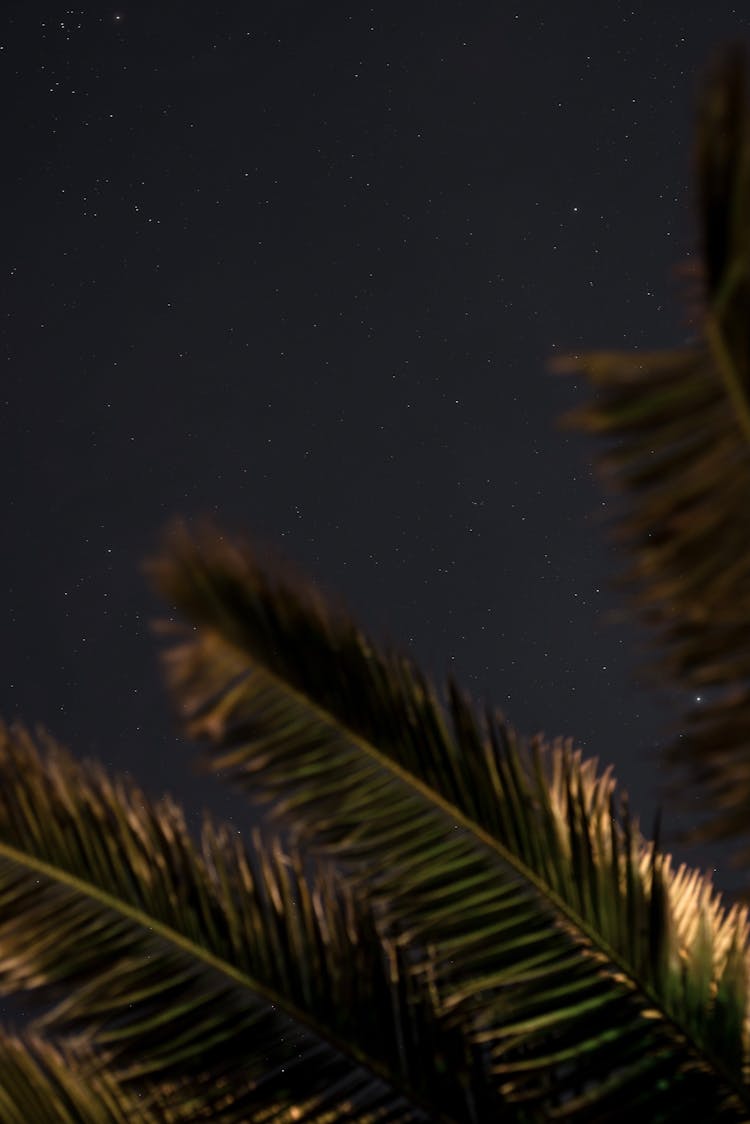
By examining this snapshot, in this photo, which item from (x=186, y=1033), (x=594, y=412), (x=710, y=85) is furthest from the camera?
(x=186, y=1033)

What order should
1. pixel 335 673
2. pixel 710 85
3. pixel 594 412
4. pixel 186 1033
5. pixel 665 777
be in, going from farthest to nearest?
pixel 186 1033 → pixel 335 673 → pixel 665 777 → pixel 594 412 → pixel 710 85

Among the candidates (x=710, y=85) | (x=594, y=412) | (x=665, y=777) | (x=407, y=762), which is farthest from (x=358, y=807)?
(x=710, y=85)

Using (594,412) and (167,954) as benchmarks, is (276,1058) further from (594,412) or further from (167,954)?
(594,412)

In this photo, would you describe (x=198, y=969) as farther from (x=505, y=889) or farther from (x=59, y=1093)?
(x=505, y=889)

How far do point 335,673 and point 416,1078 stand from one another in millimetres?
879

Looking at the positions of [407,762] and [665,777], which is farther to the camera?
[407,762]

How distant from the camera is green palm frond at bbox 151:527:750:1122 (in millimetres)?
2555

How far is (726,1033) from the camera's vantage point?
8.52 ft

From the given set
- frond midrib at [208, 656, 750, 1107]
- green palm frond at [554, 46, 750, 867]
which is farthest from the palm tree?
green palm frond at [554, 46, 750, 867]

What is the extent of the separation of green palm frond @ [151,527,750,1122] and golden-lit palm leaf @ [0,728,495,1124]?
0.12 meters

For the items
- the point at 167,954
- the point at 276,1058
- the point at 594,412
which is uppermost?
the point at 594,412

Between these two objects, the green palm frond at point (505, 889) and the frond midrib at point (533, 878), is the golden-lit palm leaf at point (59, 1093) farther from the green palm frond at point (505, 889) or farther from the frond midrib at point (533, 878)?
the frond midrib at point (533, 878)

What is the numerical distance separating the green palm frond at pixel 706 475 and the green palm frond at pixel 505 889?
3.12 ft

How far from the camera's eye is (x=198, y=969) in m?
2.73
